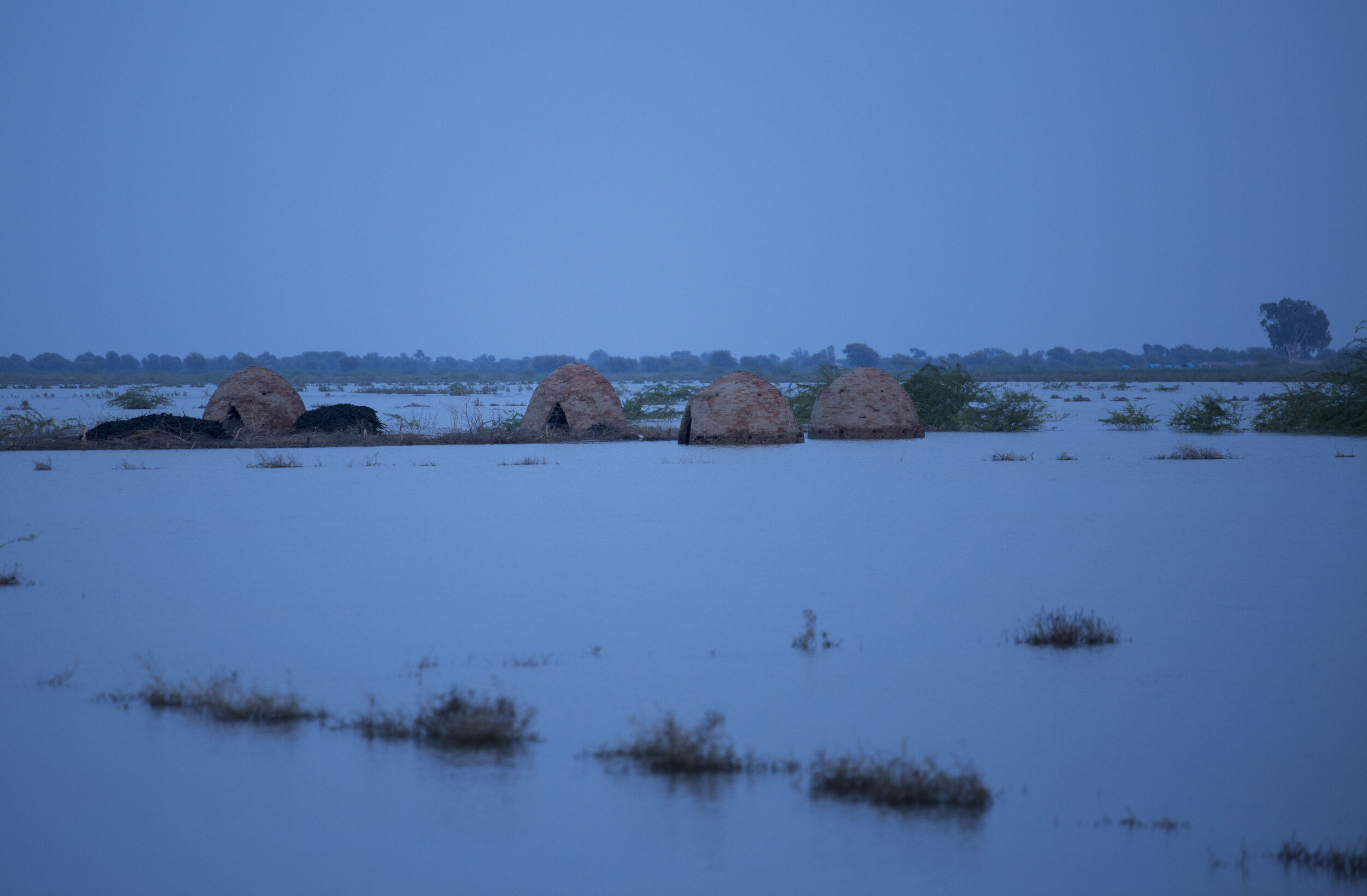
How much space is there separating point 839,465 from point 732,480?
3.15m

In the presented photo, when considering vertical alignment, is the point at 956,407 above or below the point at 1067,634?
above

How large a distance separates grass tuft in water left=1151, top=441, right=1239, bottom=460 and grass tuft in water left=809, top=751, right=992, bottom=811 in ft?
61.9

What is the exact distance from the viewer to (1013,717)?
6.14 meters

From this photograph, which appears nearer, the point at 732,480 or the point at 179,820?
the point at 179,820

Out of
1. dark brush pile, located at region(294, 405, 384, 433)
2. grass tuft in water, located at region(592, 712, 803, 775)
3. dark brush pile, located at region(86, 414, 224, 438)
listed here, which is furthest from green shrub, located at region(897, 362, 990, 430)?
Result: grass tuft in water, located at region(592, 712, 803, 775)

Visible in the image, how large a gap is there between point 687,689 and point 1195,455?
18.1 m

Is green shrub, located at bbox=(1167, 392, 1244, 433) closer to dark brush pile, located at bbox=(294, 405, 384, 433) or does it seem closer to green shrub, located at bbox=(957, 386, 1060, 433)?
green shrub, located at bbox=(957, 386, 1060, 433)

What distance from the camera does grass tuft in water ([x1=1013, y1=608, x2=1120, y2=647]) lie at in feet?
25.0

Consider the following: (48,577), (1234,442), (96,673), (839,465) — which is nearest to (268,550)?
(48,577)

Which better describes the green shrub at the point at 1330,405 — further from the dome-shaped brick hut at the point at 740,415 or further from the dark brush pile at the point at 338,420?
the dark brush pile at the point at 338,420

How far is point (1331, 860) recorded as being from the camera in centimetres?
440

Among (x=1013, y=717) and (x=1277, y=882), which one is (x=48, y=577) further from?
(x=1277, y=882)

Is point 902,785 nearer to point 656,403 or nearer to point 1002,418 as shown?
point 1002,418

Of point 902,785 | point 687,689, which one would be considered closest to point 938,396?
point 687,689
